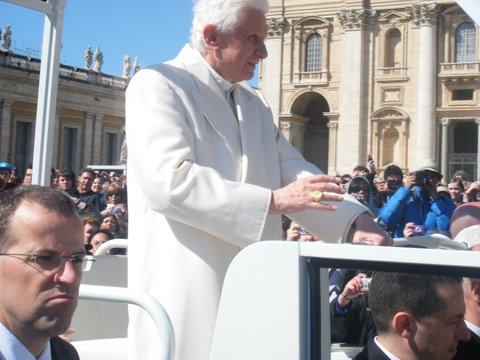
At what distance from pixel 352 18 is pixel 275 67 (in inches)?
197

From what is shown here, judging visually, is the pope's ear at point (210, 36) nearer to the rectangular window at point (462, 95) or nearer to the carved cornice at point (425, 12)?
the rectangular window at point (462, 95)

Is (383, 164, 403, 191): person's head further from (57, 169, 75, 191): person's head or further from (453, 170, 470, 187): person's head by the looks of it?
(57, 169, 75, 191): person's head

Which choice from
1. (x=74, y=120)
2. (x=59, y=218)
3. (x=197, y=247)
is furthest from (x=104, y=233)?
(x=74, y=120)

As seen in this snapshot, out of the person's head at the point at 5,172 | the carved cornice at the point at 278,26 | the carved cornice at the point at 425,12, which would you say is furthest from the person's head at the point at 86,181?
the carved cornice at the point at 278,26

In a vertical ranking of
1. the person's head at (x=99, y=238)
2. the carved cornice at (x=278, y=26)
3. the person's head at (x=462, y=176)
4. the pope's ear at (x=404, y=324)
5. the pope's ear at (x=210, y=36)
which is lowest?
the pope's ear at (x=404, y=324)

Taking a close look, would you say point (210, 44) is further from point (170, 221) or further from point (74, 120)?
point (74, 120)

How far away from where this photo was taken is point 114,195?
8.65 metres

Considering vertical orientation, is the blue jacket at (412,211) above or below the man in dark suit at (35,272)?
above

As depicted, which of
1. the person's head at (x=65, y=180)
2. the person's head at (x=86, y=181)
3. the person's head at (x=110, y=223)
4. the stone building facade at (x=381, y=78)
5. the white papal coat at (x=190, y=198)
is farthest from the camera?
the stone building facade at (x=381, y=78)

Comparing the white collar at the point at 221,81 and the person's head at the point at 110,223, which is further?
the person's head at the point at 110,223

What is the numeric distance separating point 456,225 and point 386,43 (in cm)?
4036

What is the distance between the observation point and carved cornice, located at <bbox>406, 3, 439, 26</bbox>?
39.7 m

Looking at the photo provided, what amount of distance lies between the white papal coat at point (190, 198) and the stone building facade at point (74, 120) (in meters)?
31.1

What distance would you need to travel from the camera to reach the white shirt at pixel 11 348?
1.38m
